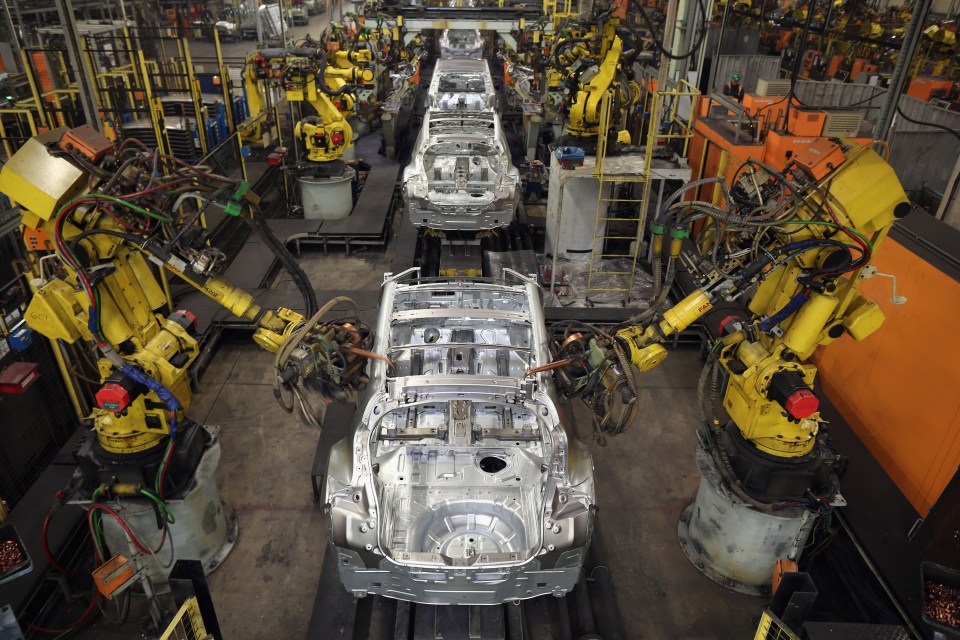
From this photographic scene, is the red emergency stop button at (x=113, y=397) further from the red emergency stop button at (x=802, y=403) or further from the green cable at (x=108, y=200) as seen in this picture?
the red emergency stop button at (x=802, y=403)

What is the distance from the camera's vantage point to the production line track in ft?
13.5

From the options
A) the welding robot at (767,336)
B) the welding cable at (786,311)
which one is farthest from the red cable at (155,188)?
the welding cable at (786,311)

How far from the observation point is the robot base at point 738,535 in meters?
4.40

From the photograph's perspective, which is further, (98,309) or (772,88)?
(772,88)

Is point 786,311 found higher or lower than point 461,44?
higher

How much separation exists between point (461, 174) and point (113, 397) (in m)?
5.79

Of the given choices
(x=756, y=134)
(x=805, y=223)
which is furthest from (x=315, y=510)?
(x=756, y=134)

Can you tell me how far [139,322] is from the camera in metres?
4.14

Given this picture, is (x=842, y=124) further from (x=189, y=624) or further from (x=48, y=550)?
(x=48, y=550)

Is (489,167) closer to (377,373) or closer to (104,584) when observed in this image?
(377,373)

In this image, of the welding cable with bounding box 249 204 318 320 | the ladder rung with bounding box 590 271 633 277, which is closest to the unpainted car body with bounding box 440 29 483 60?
the ladder rung with bounding box 590 271 633 277

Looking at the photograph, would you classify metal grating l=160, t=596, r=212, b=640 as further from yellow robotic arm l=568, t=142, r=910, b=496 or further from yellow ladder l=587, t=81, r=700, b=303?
yellow ladder l=587, t=81, r=700, b=303

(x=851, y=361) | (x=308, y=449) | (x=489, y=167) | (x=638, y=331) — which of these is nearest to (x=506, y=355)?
(x=638, y=331)

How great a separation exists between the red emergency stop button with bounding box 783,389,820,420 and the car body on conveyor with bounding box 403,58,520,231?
481 cm
